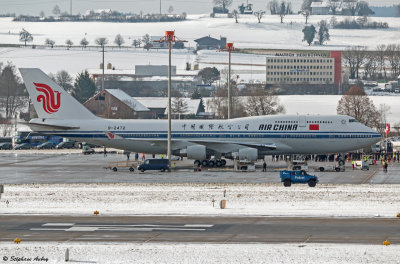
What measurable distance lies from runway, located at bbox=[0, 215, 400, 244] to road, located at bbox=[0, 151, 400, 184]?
22.0m

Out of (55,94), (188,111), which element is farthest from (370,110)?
(55,94)

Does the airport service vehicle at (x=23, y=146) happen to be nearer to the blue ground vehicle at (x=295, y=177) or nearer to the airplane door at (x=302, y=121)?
the airplane door at (x=302, y=121)

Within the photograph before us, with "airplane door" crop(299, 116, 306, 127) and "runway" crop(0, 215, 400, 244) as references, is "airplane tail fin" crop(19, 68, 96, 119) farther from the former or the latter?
"runway" crop(0, 215, 400, 244)

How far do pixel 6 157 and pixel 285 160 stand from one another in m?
35.3

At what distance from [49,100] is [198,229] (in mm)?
46549

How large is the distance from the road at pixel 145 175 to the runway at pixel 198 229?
2202 cm

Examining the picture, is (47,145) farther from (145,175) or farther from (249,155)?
(145,175)

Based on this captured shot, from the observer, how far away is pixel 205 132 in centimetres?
8288

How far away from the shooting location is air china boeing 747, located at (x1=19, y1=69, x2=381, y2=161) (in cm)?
8125

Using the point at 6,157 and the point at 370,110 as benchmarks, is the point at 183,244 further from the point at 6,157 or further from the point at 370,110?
the point at 370,110

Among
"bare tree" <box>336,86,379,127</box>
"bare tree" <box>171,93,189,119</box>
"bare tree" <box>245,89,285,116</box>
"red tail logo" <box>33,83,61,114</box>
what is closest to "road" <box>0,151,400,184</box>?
"red tail logo" <box>33,83,61,114</box>

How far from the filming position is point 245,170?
7731 cm

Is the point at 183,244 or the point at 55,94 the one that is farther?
the point at 55,94

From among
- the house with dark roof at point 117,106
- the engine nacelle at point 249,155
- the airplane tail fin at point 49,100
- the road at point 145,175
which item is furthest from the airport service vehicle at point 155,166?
the house with dark roof at point 117,106
